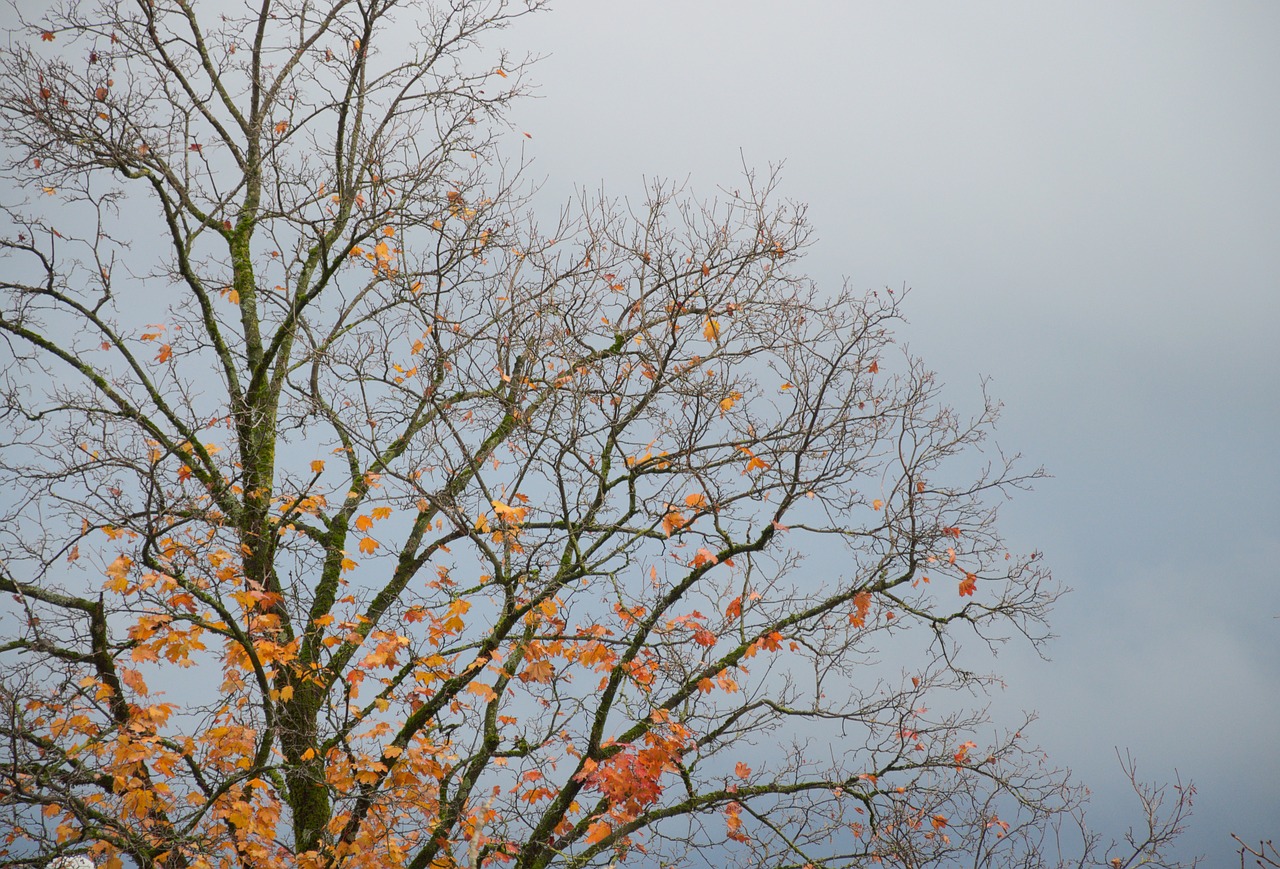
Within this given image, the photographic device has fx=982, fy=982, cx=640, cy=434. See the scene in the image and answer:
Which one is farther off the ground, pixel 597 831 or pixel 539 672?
pixel 539 672

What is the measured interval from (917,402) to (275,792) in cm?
688

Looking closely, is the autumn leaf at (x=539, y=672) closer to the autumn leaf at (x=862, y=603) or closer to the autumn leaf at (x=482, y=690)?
the autumn leaf at (x=482, y=690)

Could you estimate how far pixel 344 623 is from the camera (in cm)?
938

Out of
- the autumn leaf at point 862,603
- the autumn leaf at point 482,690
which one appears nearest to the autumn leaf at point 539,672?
the autumn leaf at point 482,690

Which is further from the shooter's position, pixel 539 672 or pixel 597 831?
pixel 597 831

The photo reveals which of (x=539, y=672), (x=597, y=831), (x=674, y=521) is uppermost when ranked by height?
(x=674, y=521)

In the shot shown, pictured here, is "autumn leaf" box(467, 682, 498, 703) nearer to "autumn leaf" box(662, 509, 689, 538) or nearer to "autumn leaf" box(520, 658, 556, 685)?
"autumn leaf" box(520, 658, 556, 685)

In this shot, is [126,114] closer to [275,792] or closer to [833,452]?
[275,792]

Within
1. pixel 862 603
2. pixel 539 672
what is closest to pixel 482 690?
pixel 539 672

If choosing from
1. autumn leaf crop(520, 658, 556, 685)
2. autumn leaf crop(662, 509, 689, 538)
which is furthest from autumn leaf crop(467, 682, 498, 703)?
autumn leaf crop(662, 509, 689, 538)

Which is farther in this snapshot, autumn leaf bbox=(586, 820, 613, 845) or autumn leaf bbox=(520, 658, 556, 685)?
autumn leaf bbox=(586, 820, 613, 845)

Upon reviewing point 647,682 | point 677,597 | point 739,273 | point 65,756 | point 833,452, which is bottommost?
point 65,756

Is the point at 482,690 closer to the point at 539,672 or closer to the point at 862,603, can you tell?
the point at 539,672

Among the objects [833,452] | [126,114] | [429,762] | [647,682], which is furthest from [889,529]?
[126,114]
